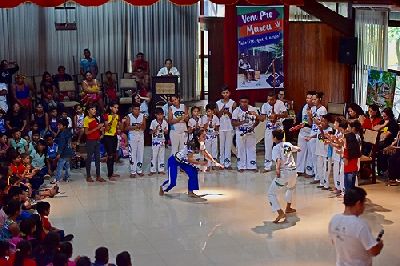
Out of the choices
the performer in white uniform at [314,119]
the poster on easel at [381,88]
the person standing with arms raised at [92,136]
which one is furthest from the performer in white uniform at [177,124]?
the poster on easel at [381,88]

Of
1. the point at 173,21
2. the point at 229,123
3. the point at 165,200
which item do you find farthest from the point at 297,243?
the point at 173,21

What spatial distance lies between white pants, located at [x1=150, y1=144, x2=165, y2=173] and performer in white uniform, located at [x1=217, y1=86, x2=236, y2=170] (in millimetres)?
1300

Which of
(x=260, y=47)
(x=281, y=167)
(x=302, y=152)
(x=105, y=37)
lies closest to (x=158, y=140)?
(x=302, y=152)

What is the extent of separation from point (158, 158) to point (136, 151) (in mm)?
502

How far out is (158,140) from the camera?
16.2m

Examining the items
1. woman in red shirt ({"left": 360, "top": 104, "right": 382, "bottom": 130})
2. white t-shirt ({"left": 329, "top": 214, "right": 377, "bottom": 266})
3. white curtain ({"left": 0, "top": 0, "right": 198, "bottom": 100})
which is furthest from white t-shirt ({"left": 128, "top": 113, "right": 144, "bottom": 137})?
white t-shirt ({"left": 329, "top": 214, "right": 377, "bottom": 266})

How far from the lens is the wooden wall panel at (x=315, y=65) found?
20.3 metres

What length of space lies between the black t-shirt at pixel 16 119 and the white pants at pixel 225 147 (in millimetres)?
4382

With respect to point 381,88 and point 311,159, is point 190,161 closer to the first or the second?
point 311,159

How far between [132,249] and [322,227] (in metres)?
3.03

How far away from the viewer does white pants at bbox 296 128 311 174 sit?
16.0 metres

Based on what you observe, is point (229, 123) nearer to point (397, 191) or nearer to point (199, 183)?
point (199, 183)

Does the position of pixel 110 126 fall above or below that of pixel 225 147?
above

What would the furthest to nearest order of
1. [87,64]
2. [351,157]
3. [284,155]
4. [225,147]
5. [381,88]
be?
1. [87,64]
2. [381,88]
3. [225,147]
4. [351,157]
5. [284,155]
